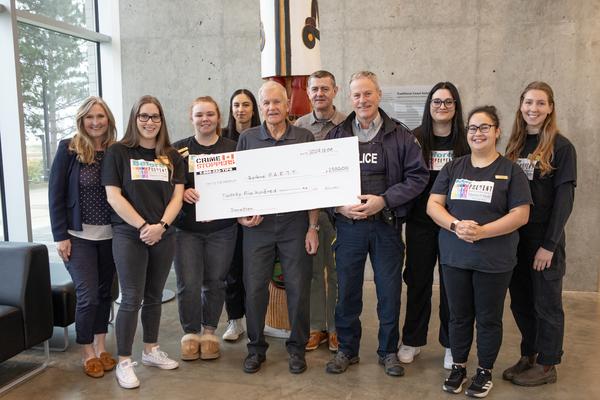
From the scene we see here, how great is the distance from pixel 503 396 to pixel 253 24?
3.93 m

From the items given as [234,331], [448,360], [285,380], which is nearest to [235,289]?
[234,331]

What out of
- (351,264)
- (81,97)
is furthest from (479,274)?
(81,97)

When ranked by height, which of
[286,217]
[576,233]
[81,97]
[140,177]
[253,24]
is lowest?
[576,233]

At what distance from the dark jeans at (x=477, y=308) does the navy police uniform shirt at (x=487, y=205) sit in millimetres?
63

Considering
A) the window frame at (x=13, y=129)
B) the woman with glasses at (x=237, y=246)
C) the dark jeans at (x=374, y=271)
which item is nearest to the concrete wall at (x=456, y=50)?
the window frame at (x=13, y=129)

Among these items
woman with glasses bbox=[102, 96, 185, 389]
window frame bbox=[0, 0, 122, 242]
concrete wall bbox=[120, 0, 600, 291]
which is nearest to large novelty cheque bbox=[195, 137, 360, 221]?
Result: woman with glasses bbox=[102, 96, 185, 389]

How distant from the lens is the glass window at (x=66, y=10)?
4215mm

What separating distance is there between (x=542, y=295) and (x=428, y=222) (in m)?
0.68

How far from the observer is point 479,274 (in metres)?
2.48

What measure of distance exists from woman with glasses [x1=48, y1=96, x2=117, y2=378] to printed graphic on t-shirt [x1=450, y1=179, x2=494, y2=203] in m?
1.84

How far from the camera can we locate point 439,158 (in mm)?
2832

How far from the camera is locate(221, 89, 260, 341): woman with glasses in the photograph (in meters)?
3.27

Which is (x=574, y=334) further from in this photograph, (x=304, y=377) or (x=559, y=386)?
(x=304, y=377)

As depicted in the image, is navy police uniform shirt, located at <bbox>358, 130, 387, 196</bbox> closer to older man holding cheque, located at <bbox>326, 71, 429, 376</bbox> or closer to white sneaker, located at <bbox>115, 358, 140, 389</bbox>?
older man holding cheque, located at <bbox>326, 71, 429, 376</bbox>
